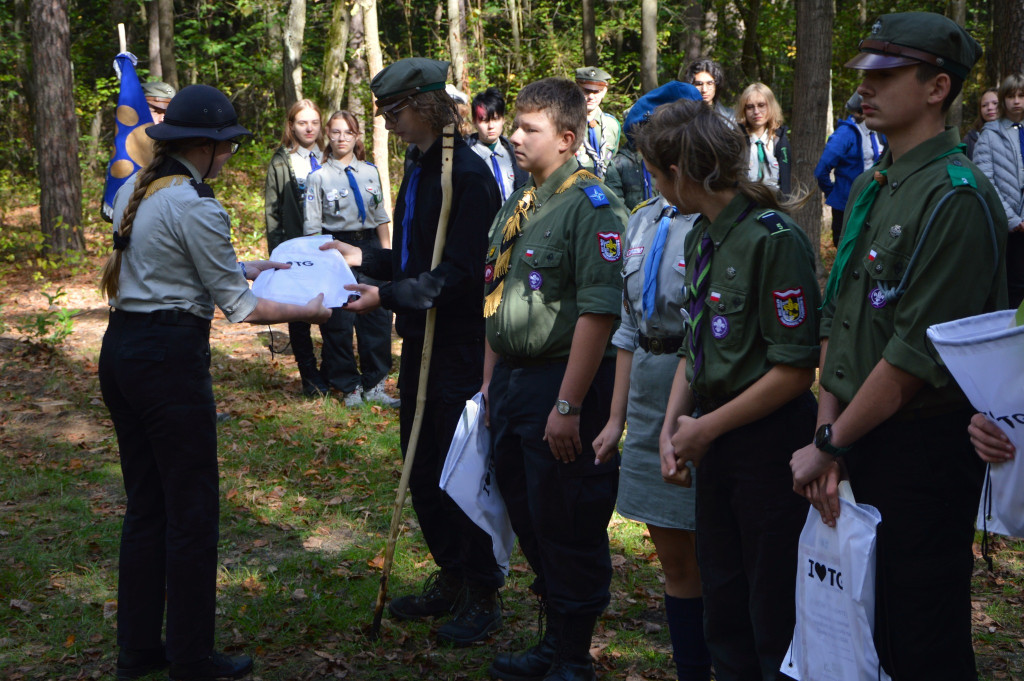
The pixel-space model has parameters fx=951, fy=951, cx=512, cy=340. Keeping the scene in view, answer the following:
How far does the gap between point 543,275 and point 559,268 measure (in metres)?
0.06

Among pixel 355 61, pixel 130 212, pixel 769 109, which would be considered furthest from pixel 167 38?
pixel 130 212

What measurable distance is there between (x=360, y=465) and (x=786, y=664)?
451 centimetres

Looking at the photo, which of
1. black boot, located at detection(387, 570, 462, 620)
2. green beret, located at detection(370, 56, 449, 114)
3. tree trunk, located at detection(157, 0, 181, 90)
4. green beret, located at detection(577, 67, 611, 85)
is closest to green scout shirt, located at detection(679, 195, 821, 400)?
green beret, located at detection(370, 56, 449, 114)

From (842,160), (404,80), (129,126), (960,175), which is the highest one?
(129,126)

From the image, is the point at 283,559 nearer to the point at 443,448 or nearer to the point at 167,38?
the point at 443,448

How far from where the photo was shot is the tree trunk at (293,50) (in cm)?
1848

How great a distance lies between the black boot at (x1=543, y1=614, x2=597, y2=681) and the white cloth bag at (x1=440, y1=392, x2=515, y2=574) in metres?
0.44

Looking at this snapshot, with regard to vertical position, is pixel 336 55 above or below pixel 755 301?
above

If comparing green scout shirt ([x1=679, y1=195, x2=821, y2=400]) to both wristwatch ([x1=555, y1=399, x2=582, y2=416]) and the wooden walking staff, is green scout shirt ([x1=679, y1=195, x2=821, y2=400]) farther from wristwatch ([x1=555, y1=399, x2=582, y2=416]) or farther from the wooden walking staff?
the wooden walking staff

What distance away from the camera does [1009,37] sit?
9.11 m

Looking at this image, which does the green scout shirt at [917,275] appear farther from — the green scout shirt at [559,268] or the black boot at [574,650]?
the black boot at [574,650]

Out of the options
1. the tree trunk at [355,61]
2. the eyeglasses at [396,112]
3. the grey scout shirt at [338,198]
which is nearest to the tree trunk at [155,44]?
the tree trunk at [355,61]

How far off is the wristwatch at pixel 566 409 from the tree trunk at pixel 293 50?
15.9 metres

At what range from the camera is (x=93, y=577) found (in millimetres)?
4992
